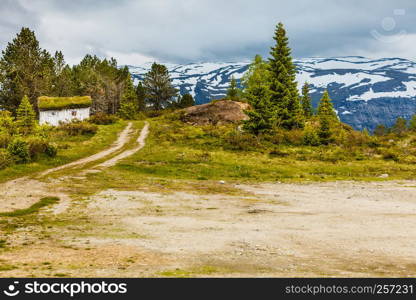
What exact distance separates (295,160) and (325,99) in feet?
101

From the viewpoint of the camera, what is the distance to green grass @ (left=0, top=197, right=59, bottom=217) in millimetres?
14062

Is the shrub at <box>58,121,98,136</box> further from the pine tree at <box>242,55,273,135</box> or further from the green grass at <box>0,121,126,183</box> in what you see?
the pine tree at <box>242,55,273,135</box>

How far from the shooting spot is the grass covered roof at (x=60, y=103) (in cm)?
6010

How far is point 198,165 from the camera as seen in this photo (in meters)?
30.5

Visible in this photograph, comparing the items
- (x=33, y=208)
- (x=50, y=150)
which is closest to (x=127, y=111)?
(x=50, y=150)

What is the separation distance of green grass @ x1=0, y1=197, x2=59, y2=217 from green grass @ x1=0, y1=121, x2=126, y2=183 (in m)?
7.82

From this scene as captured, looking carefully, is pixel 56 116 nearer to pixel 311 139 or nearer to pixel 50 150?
pixel 50 150

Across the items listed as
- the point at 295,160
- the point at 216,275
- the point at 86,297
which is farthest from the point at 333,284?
the point at 295,160

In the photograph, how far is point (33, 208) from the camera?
15367 millimetres

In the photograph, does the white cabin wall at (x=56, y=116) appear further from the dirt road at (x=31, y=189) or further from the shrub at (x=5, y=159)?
the shrub at (x=5, y=159)

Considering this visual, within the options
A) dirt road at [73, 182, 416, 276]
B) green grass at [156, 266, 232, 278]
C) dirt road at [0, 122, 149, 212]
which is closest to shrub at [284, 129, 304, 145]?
dirt road at [0, 122, 149, 212]

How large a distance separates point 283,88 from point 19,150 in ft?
115

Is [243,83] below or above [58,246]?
above

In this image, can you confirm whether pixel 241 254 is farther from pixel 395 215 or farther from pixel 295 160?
pixel 295 160
